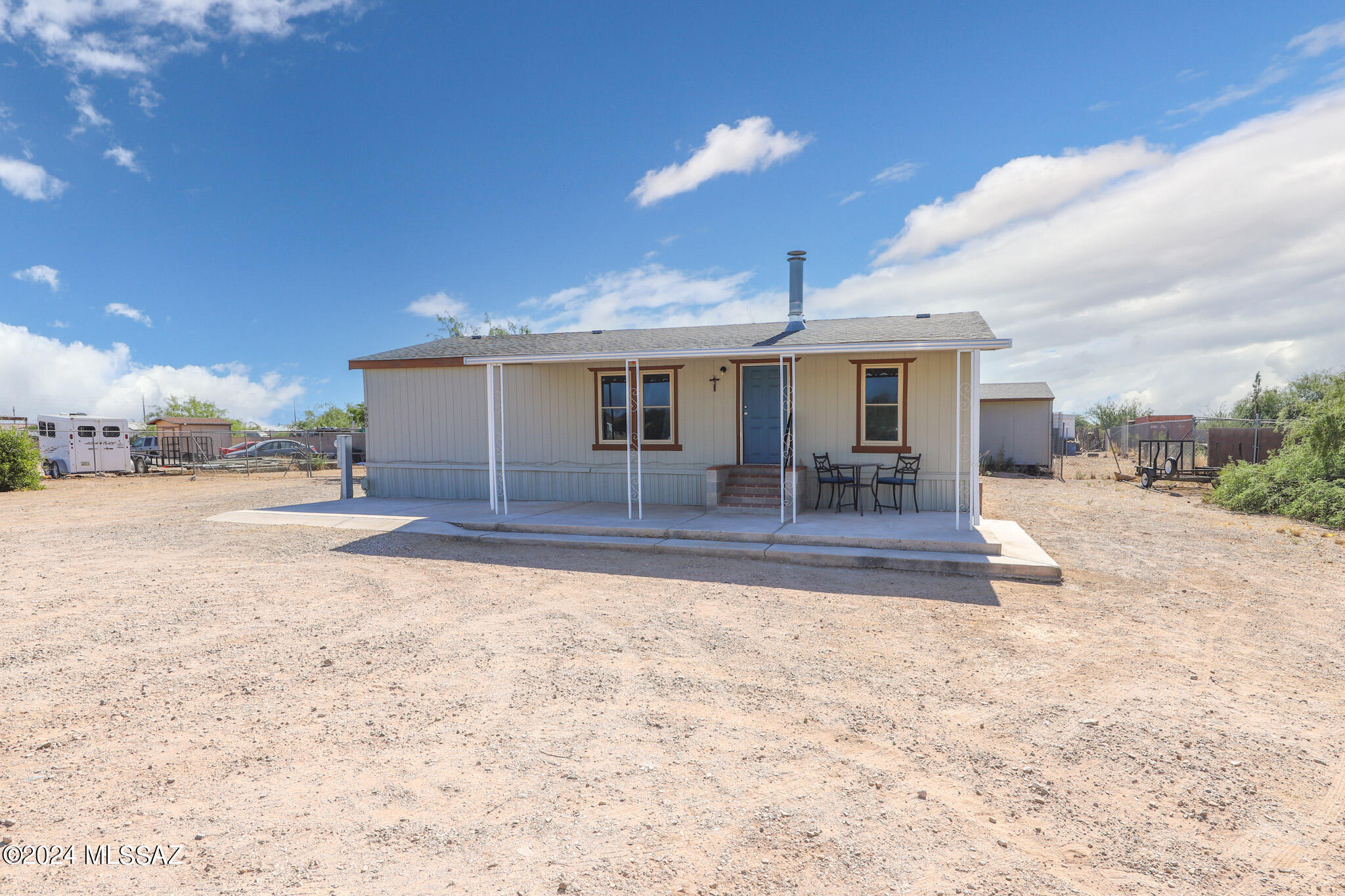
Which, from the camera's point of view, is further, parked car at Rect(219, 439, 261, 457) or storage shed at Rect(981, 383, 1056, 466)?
parked car at Rect(219, 439, 261, 457)

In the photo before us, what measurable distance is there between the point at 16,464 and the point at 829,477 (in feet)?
72.5

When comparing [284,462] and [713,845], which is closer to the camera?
[713,845]

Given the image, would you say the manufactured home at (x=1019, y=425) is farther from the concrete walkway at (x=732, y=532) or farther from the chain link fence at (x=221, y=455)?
the chain link fence at (x=221, y=455)

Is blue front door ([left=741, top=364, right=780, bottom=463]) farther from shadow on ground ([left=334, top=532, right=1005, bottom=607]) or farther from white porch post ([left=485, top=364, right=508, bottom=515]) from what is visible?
white porch post ([left=485, top=364, right=508, bottom=515])

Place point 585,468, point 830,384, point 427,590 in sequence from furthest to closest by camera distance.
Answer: point 585,468, point 830,384, point 427,590

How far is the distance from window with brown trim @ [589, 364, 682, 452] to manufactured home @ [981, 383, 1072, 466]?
45.2ft

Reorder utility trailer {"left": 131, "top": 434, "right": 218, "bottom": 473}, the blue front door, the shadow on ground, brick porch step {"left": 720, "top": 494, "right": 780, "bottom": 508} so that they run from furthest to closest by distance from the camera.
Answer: utility trailer {"left": 131, "top": 434, "right": 218, "bottom": 473} → the blue front door → brick porch step {"left": 720, "top": 494, "right": 780, "bottom": 508} → the shadow on ground

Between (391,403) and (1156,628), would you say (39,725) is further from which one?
(391,403)

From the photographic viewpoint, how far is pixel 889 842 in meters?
2.61

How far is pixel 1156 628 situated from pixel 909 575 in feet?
7.70

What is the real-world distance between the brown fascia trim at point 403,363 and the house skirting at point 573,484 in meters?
1.96

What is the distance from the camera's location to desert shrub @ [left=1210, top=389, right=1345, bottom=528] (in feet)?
34.6

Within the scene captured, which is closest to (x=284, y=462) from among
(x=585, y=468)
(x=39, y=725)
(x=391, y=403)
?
(x=391, y=403)

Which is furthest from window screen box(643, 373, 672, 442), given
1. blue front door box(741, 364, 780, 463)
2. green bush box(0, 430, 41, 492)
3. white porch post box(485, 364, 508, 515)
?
green bush box(0, 430, 41, 492)
